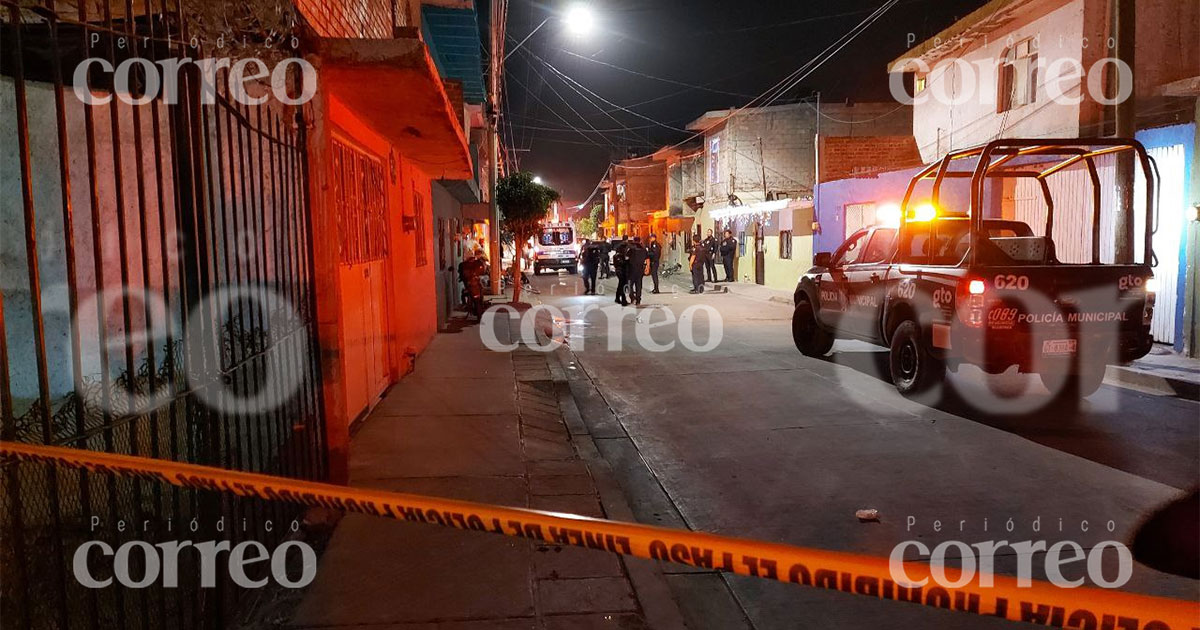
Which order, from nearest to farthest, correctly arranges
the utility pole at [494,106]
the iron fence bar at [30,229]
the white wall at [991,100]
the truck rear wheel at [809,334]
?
the iron fence bar at [30,229], the truck rear wheel at [809,334], the white wall at [991,100], the utility pole at [494,106]

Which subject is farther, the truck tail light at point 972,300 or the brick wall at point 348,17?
the truck tail light at point 972,300

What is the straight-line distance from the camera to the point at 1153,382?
8734 mm

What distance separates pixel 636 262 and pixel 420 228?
798 centimetres

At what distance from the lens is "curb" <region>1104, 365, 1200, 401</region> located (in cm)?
830

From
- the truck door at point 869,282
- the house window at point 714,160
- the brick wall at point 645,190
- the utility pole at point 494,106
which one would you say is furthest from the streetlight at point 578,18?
the brick wall at point 645,190

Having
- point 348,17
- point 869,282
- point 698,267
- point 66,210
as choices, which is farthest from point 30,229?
point 698,267

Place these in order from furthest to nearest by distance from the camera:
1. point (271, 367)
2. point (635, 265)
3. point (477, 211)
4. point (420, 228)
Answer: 1. point (477, 211)
2. point (635, 265)
3. point (420, 228)
4. point (271, 367)

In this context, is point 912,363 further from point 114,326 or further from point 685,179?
point 685,179

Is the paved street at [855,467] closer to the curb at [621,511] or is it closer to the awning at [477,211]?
the curb at [621,511]

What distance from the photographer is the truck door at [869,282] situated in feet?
29.6

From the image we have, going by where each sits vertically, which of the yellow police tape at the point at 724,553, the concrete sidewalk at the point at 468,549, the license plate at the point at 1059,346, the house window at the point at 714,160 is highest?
the house window at the point at 714,160

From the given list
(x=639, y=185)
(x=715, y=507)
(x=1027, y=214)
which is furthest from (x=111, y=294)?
(x=639, y=185)

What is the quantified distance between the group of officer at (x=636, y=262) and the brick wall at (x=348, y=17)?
34.8 feet

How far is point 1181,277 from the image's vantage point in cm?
1120
